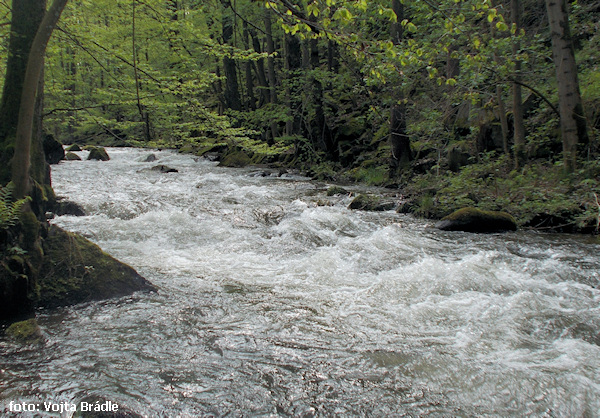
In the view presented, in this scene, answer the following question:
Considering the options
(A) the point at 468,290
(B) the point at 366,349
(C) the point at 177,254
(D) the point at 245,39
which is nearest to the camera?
(B) the point at 366,349

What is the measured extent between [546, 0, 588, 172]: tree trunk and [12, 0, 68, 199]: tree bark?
930 centimetres

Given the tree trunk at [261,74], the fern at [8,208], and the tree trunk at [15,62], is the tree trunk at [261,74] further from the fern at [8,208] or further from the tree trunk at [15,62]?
the fern at [8,208]

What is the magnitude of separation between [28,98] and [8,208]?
120 cm

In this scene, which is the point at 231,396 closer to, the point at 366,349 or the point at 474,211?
the point at 366,349

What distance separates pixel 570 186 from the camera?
8.36m

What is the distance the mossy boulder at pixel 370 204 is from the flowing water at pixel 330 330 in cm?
268

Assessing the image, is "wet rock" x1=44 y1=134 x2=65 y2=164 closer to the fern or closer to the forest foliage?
the forest foliage

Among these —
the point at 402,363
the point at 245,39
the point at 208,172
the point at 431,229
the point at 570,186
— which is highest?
the point at 245,39

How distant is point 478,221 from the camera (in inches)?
335

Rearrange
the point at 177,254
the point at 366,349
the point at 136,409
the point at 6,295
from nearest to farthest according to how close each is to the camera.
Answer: the point at 136,409, the point at 366,349, the point at 6,295, the point at 177,254

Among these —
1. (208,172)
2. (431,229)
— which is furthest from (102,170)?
(431,229)

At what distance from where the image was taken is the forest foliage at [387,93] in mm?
5041

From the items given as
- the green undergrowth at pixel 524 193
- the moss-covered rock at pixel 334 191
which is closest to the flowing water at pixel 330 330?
the green undergrowth at pixel 524 193

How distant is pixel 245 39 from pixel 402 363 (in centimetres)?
2733
